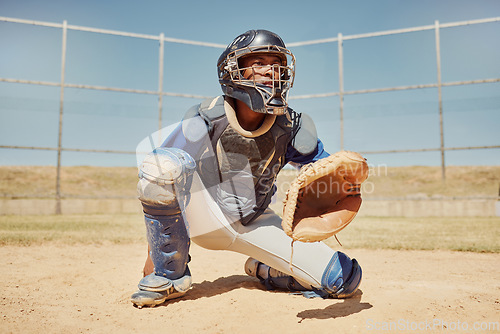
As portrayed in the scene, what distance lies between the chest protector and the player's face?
0.97 feet

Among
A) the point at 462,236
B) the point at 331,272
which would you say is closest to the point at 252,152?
the point at 331,272

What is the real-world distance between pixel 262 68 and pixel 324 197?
990 millimetres

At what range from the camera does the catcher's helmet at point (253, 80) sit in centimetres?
258

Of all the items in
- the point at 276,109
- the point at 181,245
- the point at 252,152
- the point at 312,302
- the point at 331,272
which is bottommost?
the point at 312,302

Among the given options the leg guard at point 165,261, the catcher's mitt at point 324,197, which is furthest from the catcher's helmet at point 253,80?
the leg guard at point 165,261

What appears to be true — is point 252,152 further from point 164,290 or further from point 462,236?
point 462,236

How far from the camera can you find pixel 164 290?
8.15 feet

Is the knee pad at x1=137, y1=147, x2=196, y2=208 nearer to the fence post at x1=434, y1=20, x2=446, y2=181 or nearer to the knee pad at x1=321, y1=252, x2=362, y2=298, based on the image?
the knee pad at x1=321, y1=252, x2=362, y2=298

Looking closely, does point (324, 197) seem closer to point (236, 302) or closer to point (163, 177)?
point (236, 302)

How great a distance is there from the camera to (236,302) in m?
2.58

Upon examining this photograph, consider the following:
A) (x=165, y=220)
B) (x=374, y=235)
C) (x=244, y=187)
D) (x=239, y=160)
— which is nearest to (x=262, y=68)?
(x=239, y=160)

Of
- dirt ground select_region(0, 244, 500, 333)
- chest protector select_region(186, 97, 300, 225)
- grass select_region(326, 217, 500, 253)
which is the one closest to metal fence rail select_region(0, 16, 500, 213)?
grass select_region(326, 217, 500, 253)

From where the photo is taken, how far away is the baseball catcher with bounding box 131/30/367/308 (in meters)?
2.43

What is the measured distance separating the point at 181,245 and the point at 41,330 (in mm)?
917
